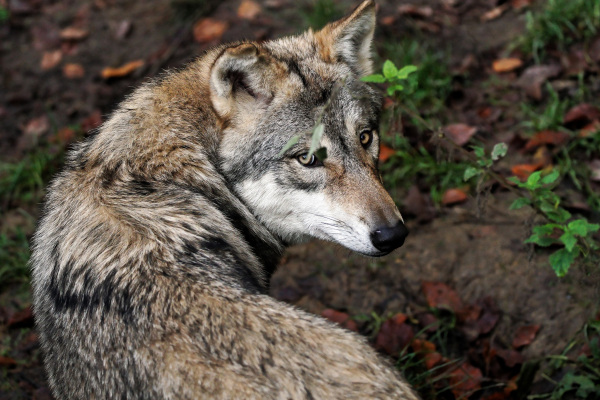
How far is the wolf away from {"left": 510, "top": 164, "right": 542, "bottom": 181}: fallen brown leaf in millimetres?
1789

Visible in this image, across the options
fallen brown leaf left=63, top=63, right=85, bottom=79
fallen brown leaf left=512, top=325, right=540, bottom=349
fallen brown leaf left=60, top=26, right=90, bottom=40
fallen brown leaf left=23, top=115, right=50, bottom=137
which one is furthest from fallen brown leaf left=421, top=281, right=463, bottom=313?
fallen brown leaf left=60, top=26, right=90, bottom=40

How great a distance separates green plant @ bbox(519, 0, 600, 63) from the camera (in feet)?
19.4

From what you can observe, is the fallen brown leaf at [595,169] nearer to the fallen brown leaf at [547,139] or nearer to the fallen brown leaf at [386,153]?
the fallen brown leaf at [547,139]

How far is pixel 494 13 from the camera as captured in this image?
679 cm

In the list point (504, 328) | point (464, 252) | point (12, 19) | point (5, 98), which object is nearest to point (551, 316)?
point (504, 328)

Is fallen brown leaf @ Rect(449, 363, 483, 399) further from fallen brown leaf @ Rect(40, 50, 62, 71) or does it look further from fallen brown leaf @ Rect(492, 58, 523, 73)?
fallen brown leaf @ Rect(40, 50, 62, 71)

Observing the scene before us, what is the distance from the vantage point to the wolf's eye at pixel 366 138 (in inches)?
151

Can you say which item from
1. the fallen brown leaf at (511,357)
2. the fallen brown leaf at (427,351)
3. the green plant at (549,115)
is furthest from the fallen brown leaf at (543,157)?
the fallen brown leaf at (427,351)

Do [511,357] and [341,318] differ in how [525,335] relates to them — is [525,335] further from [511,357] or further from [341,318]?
[341,318]

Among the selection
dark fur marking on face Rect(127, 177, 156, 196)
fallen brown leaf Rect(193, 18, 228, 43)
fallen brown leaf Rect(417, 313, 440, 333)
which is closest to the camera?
dark fur marking on face Rect(127, 177, 156, 196)

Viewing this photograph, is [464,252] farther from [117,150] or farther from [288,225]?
[117,150]

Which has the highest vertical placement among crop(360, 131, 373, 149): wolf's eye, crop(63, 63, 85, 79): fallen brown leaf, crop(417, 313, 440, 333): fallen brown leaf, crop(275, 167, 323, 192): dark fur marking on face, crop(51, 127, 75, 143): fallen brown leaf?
crop(360, 131, 373, 149): wolf's eye

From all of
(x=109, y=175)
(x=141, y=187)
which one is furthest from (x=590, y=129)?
(x=109, y=175)

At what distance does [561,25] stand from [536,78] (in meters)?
0.66
